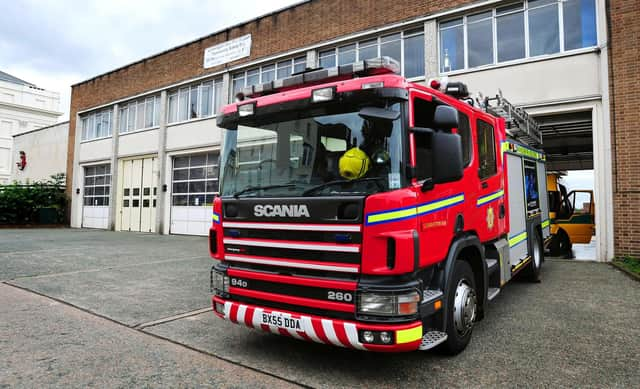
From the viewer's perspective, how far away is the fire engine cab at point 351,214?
3033 millimetres

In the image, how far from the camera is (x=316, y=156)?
11.3 ft

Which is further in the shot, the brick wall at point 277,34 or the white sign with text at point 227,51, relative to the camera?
the white sign with text at point 227,51

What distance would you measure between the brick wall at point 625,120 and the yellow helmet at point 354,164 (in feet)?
28.6

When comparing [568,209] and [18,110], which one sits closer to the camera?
[568,209]

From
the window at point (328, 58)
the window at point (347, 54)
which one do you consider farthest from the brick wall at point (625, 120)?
the window at point (328, 58)

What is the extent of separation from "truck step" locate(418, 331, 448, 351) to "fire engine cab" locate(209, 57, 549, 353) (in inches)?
0.6

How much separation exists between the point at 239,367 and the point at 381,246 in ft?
5.46

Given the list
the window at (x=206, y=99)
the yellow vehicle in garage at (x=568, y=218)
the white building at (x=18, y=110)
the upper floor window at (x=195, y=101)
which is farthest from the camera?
the white building at (x=18, y=110)

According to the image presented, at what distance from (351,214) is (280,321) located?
106 cm

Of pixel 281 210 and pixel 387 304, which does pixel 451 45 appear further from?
pixel 387 304

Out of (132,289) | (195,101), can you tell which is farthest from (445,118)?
(195,101)

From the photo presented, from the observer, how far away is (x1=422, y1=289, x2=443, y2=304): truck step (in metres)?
3.23

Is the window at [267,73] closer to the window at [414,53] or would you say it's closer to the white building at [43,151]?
the window at [414,53]

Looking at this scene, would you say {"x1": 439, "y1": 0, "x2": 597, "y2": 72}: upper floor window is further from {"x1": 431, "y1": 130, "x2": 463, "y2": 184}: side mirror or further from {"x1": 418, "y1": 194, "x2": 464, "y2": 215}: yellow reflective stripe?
{"x1": 431, "y1": 130, "x2": 463, "y2": 184}: side mirror
